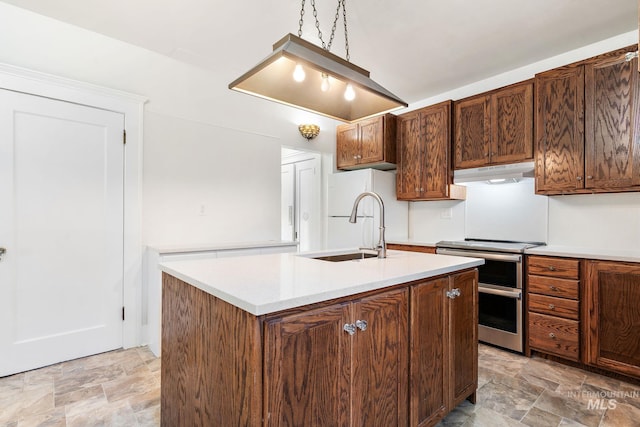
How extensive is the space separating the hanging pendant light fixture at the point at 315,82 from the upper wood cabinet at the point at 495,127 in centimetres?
165

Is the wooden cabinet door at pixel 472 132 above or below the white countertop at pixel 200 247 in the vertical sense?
above

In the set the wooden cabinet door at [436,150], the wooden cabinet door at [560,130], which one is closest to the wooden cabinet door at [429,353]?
the wooden cabinet door at [560,130]

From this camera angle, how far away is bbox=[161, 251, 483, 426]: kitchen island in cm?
101

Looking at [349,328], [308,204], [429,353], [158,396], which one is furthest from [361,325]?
[308,204]

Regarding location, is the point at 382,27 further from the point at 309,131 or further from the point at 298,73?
the point at 309,131

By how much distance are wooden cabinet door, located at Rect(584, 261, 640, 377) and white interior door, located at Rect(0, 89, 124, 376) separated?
3820 millimetres

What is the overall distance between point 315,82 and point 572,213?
8.79 feet

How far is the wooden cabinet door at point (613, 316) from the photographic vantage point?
219 centimetres

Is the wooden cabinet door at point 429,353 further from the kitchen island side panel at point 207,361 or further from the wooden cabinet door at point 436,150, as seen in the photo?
the wooden cabinet door at point 436,150

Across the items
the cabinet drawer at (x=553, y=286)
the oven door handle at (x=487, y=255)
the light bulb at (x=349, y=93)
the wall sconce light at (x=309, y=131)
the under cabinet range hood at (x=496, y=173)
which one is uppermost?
the wall sconce light at (x=309, y=131)

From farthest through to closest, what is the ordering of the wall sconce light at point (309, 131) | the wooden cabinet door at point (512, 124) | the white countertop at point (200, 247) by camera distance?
1. the wall sconce light at point (309, 131)
2. the wooden cabinet door at point (512, 124)
3. the white countertop at point (200, 247)

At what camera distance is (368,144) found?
160 inches

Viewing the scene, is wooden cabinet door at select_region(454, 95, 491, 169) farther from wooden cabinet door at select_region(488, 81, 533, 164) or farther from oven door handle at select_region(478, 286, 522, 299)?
oven door handle at select_region(478, 286, 522, 299)

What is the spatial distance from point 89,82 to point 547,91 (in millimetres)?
3913
